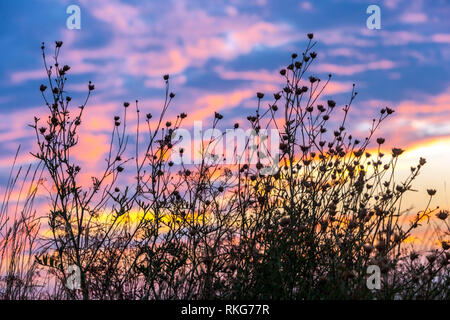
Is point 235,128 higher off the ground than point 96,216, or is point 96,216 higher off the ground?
point 235,128

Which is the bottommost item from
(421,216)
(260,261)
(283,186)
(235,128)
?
(260,261)

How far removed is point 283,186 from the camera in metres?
5.09

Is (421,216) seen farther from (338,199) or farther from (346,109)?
(346,109)

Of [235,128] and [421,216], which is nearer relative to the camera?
[421,216]

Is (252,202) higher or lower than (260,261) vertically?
higher
